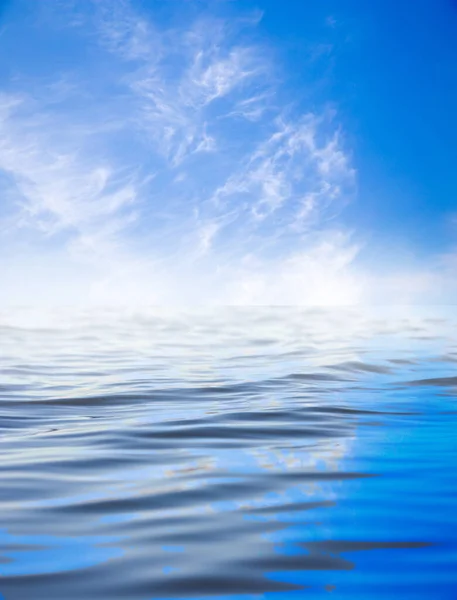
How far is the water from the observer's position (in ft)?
3.84

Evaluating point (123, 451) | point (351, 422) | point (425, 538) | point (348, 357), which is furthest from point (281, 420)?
point (348, 357)

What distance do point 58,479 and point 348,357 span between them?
425 cm

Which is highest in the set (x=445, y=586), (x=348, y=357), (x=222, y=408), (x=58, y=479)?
(x=348, y=357)

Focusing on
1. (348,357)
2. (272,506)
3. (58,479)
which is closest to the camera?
(272,506)

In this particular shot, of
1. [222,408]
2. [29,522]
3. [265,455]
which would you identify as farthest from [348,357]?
[29,522]

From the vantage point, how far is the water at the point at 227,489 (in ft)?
3.84

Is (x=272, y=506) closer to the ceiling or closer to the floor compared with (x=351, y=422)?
closer to the floor

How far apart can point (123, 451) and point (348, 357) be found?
3.85 m

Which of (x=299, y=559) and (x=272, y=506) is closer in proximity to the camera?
(x=299, y=559)

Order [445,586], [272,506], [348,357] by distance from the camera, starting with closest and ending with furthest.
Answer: [445,586], [272,506], [348,357]

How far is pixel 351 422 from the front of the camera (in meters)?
2.83

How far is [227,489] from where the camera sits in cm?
175

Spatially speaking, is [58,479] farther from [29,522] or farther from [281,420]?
[281,420]

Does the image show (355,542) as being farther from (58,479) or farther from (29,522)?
(58,479)
